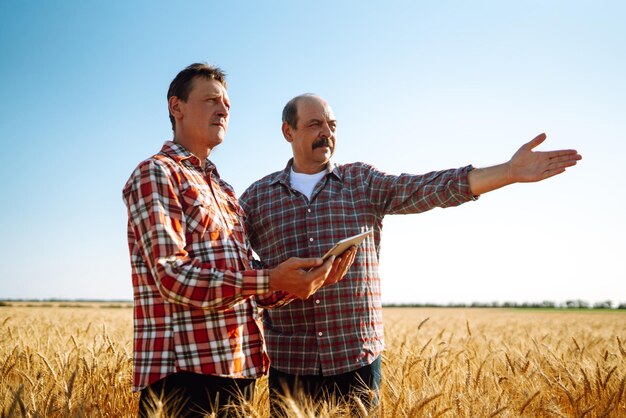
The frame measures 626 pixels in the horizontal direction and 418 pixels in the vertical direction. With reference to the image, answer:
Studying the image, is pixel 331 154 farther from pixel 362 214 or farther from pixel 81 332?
pixel 81 332

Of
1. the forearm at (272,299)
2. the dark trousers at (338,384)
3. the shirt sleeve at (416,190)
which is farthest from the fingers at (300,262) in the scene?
the shirt sleeve at (416,190)

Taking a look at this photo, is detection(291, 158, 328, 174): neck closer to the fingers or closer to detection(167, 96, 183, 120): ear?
detection(167, 96, 183, 120): ear

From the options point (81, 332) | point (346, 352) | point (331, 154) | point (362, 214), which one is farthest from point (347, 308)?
point (81, 332)

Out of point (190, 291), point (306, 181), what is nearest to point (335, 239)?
point (306, 181)

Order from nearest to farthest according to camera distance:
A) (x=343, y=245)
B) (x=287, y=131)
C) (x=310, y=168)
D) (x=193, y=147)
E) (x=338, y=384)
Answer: (x=343, y=245) → (x=193, y=147) → (x=338, y=384) → (x=310, y=168) → (x=287, y=131)

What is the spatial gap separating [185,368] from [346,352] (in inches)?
46.9

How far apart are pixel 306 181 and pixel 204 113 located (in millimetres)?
1138

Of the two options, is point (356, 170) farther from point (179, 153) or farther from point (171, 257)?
point (171, 257)

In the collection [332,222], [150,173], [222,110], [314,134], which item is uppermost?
[314,134]

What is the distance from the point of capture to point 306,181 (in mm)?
3461

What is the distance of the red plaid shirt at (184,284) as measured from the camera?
199 centimetres

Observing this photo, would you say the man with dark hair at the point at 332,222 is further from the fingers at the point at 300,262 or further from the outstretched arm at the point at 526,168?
the fingers at the point at 300,262

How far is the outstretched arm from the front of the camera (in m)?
2.72

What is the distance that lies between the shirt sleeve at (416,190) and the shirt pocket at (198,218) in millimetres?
1327
